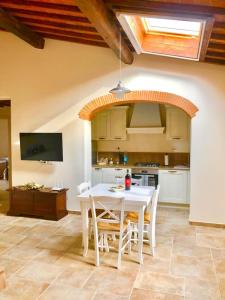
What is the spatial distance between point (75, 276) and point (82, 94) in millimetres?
3393

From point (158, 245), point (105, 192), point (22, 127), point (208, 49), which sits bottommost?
point (158, 245)

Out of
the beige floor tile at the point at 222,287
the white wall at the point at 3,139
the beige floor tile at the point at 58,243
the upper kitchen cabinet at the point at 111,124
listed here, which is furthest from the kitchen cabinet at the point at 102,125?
the white wall at the point at 3,139

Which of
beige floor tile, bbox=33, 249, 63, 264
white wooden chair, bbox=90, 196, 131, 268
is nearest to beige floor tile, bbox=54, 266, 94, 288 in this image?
white wooden chair, bbox=90, 196, 131, 268

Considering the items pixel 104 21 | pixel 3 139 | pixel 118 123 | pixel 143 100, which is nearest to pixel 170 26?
pixel 104 21

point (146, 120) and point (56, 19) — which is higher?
point (56, 19)

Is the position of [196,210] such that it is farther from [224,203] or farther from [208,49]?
[208,49]

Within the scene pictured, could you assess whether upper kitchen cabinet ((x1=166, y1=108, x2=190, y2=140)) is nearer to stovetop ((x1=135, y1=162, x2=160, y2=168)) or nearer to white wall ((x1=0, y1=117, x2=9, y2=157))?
stovetop ((x1=135, y1=162, x2=160, y2=168))

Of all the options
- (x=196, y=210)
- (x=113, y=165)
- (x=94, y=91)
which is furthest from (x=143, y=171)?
(x=94, y=91)

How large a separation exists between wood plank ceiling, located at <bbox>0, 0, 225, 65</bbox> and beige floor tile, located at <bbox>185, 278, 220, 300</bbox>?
9.23ft

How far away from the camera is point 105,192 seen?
3.91m

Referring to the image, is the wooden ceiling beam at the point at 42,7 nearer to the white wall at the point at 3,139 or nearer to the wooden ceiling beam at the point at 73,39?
the wooden ceiling beam at the point at 73,39

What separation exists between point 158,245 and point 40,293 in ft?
6.11

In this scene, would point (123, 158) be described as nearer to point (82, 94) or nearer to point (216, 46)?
point (82, 94)

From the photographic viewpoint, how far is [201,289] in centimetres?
283
